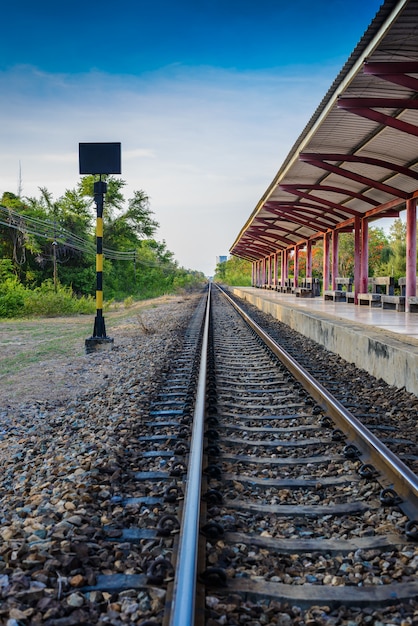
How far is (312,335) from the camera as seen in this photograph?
39.8ft

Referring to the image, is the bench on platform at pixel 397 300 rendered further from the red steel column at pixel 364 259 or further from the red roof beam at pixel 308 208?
the red roof beam at pixel 308 208

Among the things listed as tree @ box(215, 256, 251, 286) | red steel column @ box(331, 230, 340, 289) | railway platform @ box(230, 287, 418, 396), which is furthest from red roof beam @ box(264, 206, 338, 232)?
tree @ box(215, 256, 251, 286)

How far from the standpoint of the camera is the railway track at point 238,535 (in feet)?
7.23

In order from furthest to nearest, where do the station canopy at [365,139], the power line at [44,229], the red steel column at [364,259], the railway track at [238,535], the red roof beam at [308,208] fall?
the power line at [44,229], the red roof beam at [308,208], the red steel column at [364,259], the station canopy at [365,139], the railway track at [238,535]

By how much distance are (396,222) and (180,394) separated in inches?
2164

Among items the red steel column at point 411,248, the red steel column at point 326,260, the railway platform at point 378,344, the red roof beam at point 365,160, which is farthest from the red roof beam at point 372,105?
the red steel column at point 326,260

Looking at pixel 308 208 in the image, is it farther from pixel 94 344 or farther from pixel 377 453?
pixel 377 453

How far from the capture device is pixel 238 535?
9.31 feet

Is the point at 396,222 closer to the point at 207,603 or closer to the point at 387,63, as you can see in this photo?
the point at 387,63

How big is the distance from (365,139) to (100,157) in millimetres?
5601

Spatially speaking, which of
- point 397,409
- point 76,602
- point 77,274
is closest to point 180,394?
point 397,409

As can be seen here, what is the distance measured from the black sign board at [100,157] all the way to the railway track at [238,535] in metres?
7.01

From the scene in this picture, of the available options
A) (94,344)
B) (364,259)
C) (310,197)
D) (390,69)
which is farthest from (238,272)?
(390,69)

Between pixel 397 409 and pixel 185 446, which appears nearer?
pixel 185 446
